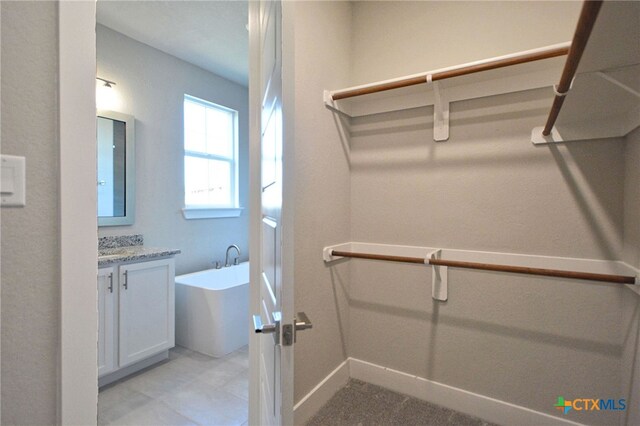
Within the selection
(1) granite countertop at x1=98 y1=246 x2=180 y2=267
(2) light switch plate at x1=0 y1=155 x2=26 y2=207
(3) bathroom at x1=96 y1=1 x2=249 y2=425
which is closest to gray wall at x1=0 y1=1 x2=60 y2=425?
(2) light switch plate at x1=0 y1=155 x2=26 y2=207

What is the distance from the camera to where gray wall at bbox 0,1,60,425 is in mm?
684

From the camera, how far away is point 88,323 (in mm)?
791

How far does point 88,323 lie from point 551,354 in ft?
6.14

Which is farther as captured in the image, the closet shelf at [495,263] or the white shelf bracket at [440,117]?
the white shelf bracket at [440,117]

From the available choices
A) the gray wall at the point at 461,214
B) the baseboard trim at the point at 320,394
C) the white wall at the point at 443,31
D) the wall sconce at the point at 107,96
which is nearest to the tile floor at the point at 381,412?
the baseboard trim at the point at 320,394

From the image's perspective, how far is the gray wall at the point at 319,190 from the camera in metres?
1.56

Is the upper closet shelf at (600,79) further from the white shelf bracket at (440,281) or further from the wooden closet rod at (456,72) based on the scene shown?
the white shelf bracket at (440,281)

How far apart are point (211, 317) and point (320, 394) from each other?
1.25 m

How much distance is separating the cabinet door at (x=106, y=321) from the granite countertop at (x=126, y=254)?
70 mm

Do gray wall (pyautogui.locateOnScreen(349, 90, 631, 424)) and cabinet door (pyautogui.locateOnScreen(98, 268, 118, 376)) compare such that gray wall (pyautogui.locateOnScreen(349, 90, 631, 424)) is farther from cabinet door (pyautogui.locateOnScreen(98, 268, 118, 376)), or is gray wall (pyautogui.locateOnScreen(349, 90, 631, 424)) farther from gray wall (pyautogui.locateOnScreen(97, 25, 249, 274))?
gray wall (pyautogui.locateOnScreen(97, 25, 249, 274))

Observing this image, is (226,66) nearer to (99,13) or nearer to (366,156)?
(99,13)

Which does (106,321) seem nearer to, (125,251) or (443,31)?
(125,251)

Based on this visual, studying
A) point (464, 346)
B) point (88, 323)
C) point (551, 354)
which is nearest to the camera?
point (88, 323)

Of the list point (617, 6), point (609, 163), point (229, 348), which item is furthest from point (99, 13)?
point (609, 163)
